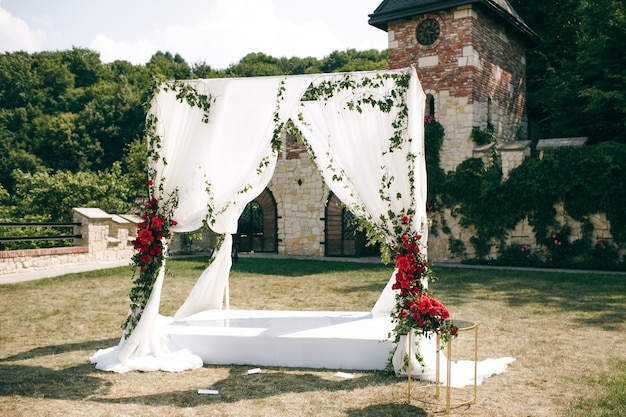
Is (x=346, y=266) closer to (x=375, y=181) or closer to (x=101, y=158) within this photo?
(x=375, y=181)

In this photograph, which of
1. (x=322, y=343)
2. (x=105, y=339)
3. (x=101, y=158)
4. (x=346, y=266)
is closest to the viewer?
(x=322, y=343)

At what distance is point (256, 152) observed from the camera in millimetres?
5617

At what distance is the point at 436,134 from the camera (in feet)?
48.5

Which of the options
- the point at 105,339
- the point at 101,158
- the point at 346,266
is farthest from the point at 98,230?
the point at 101,158

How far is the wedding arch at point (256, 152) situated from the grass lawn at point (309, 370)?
639 mm

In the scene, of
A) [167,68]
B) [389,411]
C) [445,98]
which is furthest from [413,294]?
[167,68]

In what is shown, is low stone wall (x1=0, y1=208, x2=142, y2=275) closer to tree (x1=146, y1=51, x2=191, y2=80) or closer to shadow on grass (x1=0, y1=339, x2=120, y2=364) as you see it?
shadow on grass (x1=0, y1=339, x2=120, y2=364)

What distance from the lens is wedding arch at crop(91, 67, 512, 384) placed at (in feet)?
17.1

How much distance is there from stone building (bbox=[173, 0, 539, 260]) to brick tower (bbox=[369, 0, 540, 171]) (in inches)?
1.0

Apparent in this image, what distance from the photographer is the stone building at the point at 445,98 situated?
571 inches

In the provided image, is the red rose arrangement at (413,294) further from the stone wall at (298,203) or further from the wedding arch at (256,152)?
the stone wall at (298,203)

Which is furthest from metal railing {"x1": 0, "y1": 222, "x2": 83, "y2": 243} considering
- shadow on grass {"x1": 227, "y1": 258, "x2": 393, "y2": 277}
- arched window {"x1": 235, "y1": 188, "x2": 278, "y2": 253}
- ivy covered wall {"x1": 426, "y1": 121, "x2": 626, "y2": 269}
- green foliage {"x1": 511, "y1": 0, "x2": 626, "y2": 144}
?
green foliage {"x1": 511, "y1": 0, "x2": 626, "y2": 144}

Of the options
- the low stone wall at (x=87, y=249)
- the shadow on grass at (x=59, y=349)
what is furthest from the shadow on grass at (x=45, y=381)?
the low stone wall at (x=87, y=249)

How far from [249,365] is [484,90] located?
39.6 feet
